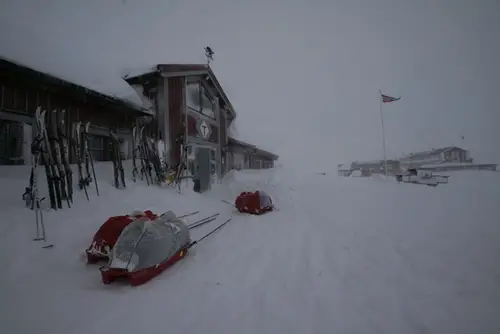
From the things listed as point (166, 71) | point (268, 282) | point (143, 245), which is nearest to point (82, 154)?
point (143, 245)

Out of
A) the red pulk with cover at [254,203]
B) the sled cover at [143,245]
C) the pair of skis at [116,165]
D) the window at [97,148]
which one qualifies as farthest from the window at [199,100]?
the sled cover at [143,245]

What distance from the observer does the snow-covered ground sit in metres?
2.34

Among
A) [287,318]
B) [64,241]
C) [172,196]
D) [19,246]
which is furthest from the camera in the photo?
[172,196]

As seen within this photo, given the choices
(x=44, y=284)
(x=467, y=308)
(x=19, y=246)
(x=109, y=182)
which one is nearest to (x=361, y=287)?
(x=467, y=308)

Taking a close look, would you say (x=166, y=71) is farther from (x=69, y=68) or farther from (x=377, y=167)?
(x=377, y=167)

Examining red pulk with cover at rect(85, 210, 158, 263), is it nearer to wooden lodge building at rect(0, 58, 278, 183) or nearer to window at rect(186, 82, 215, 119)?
wooden lodge building at rect(0, 58, 278, 183)

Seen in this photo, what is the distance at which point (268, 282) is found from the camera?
3.19 meters

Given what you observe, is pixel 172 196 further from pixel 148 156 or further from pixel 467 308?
pixel 467 308

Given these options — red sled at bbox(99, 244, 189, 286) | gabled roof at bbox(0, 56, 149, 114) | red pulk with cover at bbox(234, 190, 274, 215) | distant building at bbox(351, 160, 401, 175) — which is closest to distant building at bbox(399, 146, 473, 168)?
distant building at bbox(351, 160, 401, 175)

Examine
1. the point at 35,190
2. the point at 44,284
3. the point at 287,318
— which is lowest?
the point at 287,318

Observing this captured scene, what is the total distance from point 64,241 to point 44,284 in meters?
1.08

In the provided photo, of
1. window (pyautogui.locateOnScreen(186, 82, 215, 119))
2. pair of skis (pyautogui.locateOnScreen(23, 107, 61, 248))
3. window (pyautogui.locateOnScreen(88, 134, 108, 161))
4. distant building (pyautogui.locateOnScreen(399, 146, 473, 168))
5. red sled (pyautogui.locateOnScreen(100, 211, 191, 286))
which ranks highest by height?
window (pyautogui.locateOnScreen(186, 82, 215, 119))

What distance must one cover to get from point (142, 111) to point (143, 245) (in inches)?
280

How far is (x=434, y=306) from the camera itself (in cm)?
250
